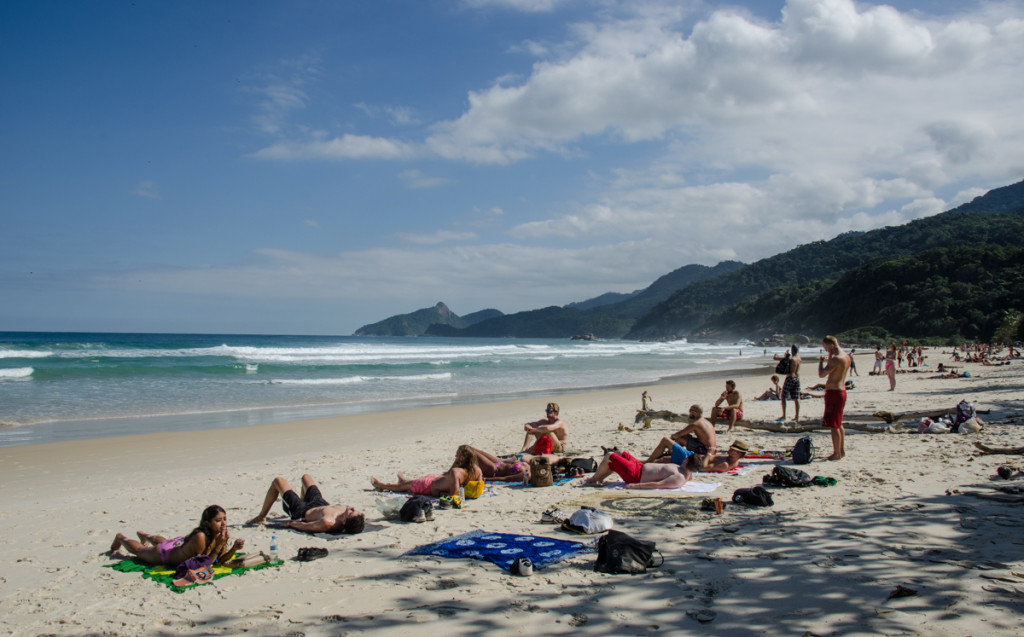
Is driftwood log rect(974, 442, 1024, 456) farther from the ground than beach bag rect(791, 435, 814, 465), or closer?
farther from the ground

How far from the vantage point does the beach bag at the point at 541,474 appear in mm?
7188

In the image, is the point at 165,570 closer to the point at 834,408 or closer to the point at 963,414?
the point at 834,408

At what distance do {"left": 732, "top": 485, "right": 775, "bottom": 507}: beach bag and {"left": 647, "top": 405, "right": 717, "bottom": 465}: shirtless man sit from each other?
1276mm

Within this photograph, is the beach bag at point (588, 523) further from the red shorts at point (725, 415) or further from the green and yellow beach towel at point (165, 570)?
the red shorts at point (725, 415)

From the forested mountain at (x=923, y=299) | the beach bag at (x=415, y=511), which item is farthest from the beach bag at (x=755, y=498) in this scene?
the forested mountain at (x=923, y=299)

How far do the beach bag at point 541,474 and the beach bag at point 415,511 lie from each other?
1.68m

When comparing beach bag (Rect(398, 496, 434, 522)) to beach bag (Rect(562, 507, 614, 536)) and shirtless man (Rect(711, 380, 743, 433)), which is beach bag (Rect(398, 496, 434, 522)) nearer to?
beach bag (Rect(562, 507, 614, 536))

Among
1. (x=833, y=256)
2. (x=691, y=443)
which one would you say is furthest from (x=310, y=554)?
(x=833, y=256)

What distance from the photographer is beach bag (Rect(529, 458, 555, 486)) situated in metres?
7.19

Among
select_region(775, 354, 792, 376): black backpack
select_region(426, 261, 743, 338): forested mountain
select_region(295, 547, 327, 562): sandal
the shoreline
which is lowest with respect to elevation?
the shoreline

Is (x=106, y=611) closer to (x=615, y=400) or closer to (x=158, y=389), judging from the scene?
(x=615, y=400)

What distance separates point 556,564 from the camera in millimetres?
4402

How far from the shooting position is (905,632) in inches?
125

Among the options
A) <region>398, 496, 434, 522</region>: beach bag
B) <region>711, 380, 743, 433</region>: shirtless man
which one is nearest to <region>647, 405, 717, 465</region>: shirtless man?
<region>398, 496, 434, 522</region>: beach bag
